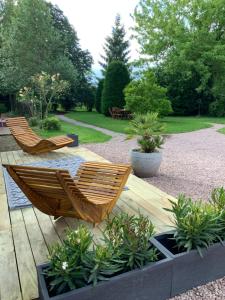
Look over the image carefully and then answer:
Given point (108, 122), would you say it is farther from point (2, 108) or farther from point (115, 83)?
point (2, 108)

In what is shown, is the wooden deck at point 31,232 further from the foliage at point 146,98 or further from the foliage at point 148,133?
the foliage at point 146,98

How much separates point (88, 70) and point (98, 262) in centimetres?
2413

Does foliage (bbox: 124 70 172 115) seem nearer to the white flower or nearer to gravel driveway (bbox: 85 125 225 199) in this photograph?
gravel driveway (bbox: 85 125 225 199)

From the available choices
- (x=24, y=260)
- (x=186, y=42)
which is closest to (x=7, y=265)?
(x=24, y=260)

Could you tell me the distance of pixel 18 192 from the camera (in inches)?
136

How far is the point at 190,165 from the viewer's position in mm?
5641

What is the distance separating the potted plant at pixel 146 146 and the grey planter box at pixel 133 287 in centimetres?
281

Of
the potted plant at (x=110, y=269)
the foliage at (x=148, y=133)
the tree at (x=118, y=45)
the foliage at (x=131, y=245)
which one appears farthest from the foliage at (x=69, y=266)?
the tree at (x=118, y=45)

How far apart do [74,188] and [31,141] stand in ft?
13.7

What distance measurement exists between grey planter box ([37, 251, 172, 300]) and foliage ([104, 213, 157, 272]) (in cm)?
6

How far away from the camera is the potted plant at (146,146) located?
4.60 meters

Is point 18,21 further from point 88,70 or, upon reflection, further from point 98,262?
point 98,262

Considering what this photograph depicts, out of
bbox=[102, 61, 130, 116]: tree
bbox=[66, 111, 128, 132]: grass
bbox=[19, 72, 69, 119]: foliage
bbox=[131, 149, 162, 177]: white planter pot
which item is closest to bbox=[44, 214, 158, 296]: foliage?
bbox=[131, 149, 162, 177]: white planter pot

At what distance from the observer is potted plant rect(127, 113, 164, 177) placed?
4598mm
